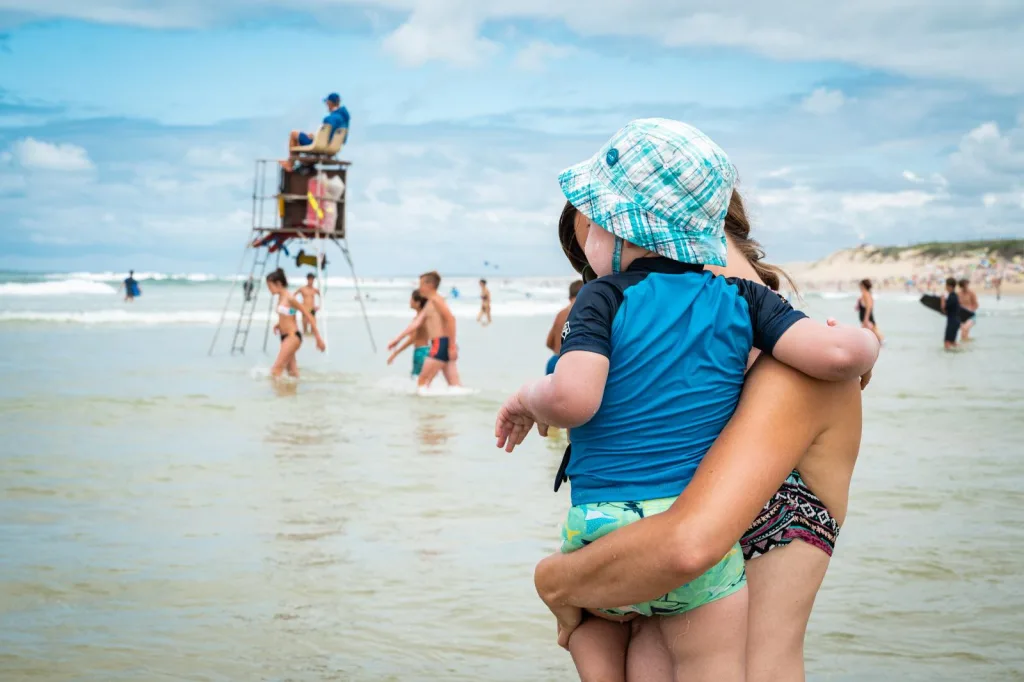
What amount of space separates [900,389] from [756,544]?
1319cm

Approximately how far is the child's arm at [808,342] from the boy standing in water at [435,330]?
11838mm

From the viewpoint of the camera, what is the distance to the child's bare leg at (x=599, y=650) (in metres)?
1.96

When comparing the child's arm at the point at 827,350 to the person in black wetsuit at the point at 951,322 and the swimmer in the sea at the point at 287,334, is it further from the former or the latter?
the person in black wetsuit at the point at 951,322

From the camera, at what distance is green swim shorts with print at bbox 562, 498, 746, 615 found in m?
1.83

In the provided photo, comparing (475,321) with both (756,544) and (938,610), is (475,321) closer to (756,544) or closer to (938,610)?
(938,610)

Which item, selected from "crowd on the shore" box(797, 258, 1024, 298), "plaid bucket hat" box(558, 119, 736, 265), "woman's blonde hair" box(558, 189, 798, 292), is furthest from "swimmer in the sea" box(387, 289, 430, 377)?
"crowd on the shore" box(797, 258, 1024, 298)

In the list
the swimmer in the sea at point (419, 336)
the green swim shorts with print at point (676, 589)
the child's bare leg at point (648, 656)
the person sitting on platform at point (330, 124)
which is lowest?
the swimmer in the sea at point (419, 336)

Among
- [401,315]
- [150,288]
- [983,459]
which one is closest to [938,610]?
[983,459]

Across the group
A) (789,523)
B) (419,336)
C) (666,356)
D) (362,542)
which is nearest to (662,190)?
(666,356)

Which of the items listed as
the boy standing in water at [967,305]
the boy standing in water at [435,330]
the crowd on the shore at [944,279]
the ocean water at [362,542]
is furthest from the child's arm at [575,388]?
the crowd on the shore at [944,279]

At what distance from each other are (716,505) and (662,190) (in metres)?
0.55

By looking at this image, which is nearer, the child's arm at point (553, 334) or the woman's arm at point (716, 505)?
the woman's arm at point (716, 505)

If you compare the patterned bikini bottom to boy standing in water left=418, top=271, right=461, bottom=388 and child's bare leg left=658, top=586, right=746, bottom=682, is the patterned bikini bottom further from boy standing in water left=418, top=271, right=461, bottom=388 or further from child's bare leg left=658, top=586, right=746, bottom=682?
boy standing in water left=418, top=271, right=461, bottom=388

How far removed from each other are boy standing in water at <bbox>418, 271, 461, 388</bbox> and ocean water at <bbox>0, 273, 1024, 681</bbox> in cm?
66
